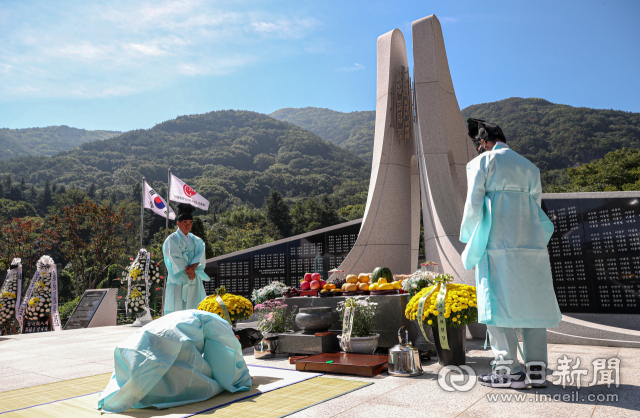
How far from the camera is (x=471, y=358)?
4.50m

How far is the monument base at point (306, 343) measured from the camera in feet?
15.8

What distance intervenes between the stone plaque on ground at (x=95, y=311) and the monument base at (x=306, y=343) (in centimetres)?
862

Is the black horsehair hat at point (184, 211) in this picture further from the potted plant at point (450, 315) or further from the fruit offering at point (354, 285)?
the potted plant at point (450, 315)

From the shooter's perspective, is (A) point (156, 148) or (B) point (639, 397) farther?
(A) point (156, 148)

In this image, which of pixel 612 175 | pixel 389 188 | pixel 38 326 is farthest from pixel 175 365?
pixel 612 175

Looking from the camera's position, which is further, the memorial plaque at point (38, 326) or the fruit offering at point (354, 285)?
the memorial plaque at point (38, 326)

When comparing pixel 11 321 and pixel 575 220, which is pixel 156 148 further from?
pixel 575 220

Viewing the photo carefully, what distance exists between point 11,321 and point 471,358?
12967 mm

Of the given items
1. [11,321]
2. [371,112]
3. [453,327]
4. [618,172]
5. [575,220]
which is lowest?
[11,321]

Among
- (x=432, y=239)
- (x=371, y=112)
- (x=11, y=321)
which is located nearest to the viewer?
(x=432, y=239)

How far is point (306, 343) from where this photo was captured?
4961 millimetres

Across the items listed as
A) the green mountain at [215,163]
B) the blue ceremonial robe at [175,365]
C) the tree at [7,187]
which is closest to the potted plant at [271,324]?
the blue ceremonial robe at [175,365]

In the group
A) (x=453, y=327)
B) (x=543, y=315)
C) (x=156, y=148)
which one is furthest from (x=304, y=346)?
(x=156, y=148)

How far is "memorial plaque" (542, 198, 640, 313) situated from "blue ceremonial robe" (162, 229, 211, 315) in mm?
5725
